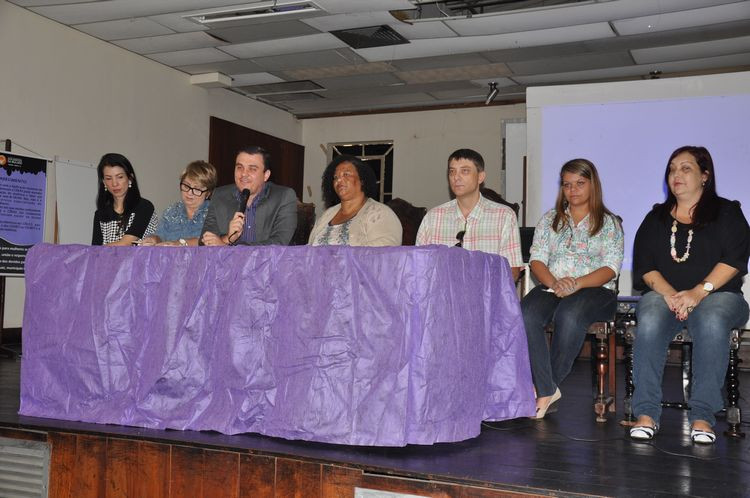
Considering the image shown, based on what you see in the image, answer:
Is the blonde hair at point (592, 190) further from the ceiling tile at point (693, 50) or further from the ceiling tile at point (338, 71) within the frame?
the ceiling tile at point (338, 71)

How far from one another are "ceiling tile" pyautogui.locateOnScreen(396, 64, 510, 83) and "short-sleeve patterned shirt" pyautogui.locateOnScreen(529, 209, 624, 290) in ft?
15.0

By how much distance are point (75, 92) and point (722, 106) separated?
568 centimetres

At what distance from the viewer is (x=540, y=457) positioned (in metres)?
2.43

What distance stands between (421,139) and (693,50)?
3768 mm

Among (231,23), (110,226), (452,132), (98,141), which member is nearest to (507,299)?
(110,226)

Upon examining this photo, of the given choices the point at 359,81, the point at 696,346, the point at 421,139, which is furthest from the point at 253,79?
the point at 696,346

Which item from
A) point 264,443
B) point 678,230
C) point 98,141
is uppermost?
point 98,141

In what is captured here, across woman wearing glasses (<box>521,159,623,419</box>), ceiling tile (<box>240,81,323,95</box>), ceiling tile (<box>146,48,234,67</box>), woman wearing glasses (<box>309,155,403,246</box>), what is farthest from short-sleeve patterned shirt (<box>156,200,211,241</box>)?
ceiling tile (<box>240,81,323,95</box>)

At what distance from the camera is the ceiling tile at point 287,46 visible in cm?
680

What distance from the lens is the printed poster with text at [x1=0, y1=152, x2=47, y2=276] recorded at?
5.64 m

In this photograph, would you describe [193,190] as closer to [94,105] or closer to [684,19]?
[94,105]

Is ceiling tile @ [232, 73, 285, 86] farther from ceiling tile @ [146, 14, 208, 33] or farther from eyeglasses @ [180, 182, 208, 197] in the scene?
eyeglasses @ [180, 182, 208, 197]

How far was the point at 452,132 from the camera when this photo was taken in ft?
31.4

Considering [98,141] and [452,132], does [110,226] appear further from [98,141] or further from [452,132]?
[452,132]
